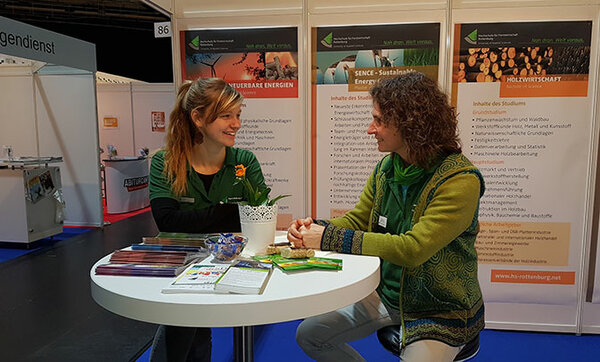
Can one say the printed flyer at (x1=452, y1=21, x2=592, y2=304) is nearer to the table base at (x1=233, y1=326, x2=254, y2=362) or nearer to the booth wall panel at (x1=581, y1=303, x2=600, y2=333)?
the booth wall panel at (x1=581, y1=303, x2=600, y2=333)

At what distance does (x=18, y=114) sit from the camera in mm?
6223

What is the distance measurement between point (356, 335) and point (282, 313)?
73 cm

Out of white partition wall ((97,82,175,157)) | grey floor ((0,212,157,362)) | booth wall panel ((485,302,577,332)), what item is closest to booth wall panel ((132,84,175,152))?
white partition wall ((97,82,175,157))

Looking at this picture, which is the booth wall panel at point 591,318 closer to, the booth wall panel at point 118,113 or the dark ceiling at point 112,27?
the dark ceiling at point 112,27

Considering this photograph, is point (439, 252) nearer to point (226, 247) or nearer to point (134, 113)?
point (226, 247)

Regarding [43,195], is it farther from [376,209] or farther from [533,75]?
[533,75]

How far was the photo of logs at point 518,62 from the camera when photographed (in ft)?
8.41

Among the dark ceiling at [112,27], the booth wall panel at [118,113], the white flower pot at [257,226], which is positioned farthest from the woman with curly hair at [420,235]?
the booth wall panel at [118,113]

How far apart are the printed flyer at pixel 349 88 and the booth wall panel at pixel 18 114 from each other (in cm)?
535

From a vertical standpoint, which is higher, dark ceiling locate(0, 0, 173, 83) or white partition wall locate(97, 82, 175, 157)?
dark ceiling locate(0, 0, 173, 83)

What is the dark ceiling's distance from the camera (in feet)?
29.6

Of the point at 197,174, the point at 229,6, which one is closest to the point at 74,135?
the point at 229,6

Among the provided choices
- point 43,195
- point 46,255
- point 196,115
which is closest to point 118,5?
point 43,195

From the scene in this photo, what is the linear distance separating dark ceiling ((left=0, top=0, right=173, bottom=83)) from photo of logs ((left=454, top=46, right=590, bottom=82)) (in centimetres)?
749
